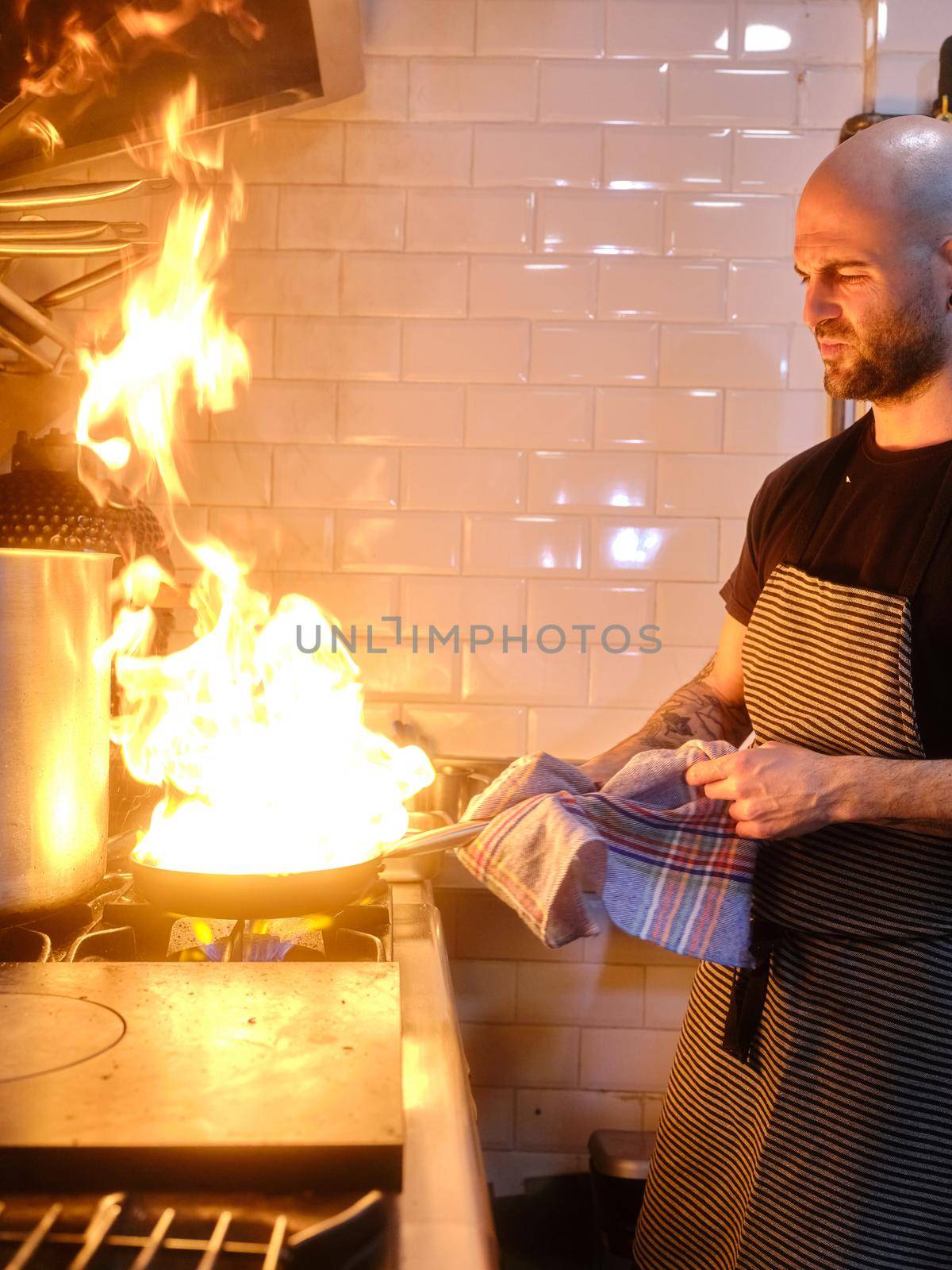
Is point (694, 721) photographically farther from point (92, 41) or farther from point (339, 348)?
point (92, 41)

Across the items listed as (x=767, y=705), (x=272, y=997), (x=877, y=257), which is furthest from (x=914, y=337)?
(x=272, y=997)

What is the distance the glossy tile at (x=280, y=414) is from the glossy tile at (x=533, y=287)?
0.30 metres

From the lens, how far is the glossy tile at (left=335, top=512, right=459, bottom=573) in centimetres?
178

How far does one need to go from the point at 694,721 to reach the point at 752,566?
21 cm

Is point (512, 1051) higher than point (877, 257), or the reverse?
point (877, 257)

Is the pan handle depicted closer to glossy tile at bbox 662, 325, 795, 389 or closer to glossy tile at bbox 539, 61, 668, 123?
glossy tile at bbox 662, 325, 795, 389

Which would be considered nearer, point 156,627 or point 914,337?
point 914,337

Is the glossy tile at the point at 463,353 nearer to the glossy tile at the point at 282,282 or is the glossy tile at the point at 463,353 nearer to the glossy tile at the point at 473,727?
the glossy tile at the point at 282,282

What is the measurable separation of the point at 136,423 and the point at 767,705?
3.73ft

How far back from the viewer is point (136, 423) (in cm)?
177

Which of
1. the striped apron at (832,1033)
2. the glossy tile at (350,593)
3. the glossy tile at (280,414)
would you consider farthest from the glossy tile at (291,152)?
the striped apron at (832,1033)

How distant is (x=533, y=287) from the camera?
1774 mm

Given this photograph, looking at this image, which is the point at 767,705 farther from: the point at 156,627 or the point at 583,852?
the point at 156,627

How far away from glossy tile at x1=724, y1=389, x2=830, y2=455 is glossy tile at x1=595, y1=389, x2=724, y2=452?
34mm
